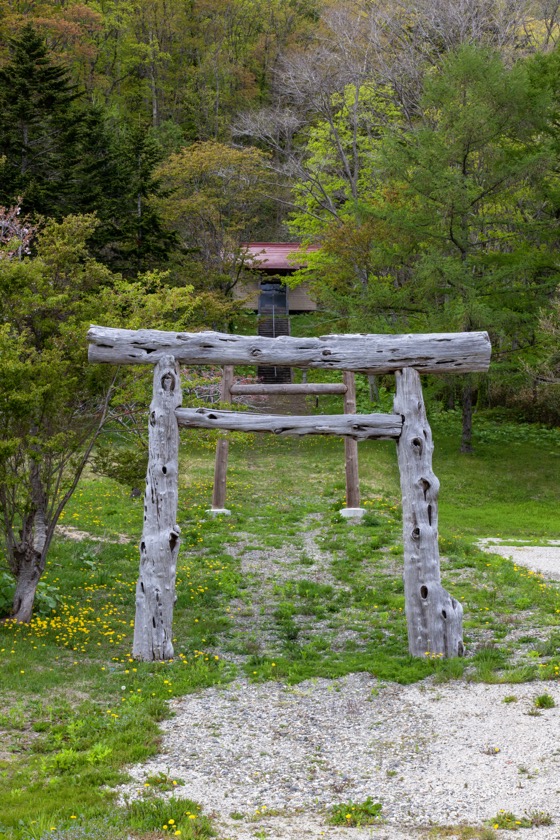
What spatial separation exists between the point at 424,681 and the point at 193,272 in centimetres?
2459

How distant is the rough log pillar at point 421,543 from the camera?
10.2 m

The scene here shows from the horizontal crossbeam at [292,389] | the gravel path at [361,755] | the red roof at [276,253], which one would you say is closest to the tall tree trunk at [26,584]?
the gravel path at [361,755]

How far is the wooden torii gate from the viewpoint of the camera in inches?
404

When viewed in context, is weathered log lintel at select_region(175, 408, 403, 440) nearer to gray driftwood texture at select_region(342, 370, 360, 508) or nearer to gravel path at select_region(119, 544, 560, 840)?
Result: gravel path at select_region(119, 544, 560, 840)

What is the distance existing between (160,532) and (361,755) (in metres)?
3.99

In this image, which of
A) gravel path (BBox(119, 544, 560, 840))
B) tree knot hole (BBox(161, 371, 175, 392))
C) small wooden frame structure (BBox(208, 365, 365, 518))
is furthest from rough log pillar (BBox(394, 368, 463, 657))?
small wooden frame structure (BBox(208, 365, 365, 518))

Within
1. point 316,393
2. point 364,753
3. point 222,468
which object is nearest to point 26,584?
point 364,753

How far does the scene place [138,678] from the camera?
9461 mm

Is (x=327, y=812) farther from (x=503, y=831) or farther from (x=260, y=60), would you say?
(x=260, y=60)

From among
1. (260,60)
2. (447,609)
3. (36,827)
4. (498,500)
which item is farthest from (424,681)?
(260,60)

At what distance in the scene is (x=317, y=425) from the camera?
10.9 meters

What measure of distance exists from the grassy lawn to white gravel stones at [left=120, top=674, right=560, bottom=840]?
312 millimetres

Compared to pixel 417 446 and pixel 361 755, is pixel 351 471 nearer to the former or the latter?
pixel 417 446

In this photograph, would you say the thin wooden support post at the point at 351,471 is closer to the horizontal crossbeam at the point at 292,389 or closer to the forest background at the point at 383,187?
the horizontal crossbeam at the point at 292,389
